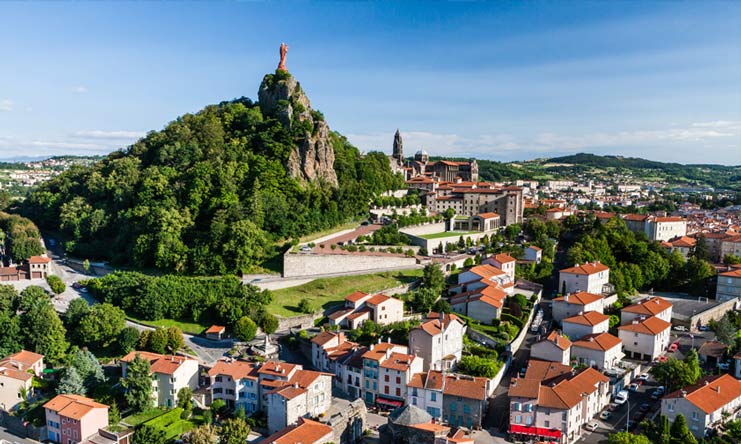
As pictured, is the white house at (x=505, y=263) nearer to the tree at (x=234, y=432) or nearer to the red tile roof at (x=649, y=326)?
the red tile roof at (x=649, y=326)

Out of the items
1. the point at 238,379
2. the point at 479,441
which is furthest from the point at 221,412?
the point at 479,441

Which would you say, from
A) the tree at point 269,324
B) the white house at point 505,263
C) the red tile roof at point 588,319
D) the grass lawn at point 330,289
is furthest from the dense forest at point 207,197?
the red tile roof at point 588,319

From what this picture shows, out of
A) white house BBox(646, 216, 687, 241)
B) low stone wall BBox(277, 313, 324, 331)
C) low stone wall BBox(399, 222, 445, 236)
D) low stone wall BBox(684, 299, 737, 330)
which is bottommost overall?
low stone wall BBox(684, 299, 737, 330)

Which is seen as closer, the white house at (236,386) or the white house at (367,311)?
the white house at (236,386)

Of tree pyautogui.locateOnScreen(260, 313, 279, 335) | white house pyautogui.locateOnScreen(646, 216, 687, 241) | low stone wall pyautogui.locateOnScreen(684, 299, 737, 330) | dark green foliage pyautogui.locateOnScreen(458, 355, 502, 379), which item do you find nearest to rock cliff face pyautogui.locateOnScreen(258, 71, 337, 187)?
tree pyautogui.locateOnScreen(260, 313, 279, 335)

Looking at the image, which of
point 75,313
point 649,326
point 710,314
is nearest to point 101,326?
point 75,313

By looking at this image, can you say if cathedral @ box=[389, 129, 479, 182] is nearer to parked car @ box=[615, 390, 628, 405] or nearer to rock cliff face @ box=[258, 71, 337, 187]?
rock cliff face @ box=[258, 71, 337, 187]
